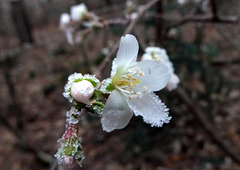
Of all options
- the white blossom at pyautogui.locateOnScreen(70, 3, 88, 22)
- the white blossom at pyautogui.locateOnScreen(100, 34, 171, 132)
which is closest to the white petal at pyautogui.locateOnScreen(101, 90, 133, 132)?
the white blossom at pyautogui.locateOnScreen(100, 34, 171, 132)

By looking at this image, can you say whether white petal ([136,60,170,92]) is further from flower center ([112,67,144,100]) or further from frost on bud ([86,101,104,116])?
frost on bud ([86,101,104,116])

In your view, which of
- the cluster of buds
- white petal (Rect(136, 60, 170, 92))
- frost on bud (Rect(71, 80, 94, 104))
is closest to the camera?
frost on bud (Rect(71, 80, 94, 104))

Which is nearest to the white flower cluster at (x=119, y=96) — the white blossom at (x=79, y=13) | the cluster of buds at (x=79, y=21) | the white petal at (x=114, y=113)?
the white petal at (x=114, y=113)

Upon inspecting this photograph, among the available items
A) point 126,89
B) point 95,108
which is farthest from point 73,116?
point 126,89

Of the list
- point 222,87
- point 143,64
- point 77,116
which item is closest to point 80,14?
point 143,64

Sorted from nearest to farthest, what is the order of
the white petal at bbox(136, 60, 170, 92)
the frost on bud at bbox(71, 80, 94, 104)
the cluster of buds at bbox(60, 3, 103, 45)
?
the frost on bud at bbox(71, 80, 94, 104) → the white petal at bbox(136, 60, 170, 92) → the cluster of buds at bbox(60, 3, 103, 45)

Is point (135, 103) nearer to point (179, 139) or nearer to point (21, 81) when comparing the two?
point (179, 139)

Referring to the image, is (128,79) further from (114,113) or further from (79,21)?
(79,21)

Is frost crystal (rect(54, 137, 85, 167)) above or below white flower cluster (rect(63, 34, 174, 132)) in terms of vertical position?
below
